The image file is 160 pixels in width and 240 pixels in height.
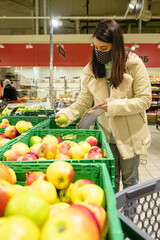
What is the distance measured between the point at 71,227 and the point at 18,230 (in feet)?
0.40

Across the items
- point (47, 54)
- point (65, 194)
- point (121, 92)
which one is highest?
point (47, 54)

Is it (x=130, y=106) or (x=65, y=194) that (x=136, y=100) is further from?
(x=65, y=194)

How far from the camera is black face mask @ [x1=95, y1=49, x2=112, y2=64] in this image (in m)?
1.86

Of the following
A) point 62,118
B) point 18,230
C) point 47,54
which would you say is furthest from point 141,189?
point 47,54

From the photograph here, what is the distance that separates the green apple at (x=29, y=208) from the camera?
620 millimetres

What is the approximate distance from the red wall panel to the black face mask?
8316 millimetres

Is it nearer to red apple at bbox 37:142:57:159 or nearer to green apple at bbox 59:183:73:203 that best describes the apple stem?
green apple at bbox 59:183:73:203

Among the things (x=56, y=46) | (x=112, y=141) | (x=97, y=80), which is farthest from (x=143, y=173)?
(x=56, y=46)

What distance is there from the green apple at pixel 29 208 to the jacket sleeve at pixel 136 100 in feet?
3.92

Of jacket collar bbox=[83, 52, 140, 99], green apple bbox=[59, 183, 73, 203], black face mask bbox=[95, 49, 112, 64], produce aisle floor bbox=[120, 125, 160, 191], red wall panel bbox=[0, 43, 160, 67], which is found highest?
red wall panel bbox=[0, 43, 160, 67]

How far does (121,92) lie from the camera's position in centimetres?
182

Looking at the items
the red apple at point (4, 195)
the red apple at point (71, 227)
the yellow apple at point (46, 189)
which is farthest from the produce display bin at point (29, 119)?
the red apple at point (71, 227)

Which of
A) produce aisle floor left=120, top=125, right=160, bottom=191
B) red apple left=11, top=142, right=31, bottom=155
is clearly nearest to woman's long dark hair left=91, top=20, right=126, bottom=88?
red apple left=11, top=142, right=31, bottom=155

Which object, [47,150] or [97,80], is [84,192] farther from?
[97,80]
